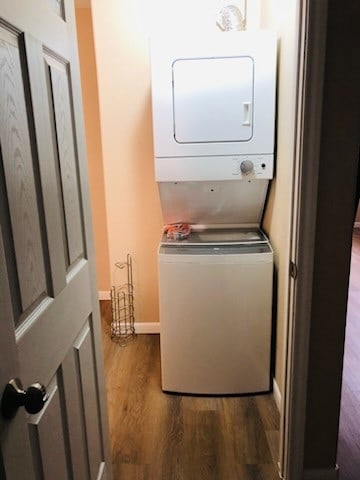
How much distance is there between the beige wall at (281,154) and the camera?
1770 millimetres

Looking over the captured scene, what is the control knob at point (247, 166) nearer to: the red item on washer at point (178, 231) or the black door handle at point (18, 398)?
the red item on washer at point (178, 231)

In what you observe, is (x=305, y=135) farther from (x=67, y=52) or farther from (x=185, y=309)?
(x=185, y=309)

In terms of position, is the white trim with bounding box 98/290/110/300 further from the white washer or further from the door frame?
the door frame

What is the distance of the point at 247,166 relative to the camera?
203 centimetres

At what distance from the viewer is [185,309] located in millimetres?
2055

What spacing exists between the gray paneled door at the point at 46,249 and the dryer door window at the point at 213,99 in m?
0.87

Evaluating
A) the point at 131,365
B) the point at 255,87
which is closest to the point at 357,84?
the point at 255,87

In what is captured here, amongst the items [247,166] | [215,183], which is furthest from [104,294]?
[247,166]

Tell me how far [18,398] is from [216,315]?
1466mm

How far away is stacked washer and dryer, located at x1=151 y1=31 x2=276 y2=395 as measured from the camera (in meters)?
1.94

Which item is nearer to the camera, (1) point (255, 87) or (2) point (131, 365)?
(1) point (255, 87)

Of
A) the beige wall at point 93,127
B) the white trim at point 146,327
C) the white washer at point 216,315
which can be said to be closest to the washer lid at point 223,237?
the white washer at point 216,315

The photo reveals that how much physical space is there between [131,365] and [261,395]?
0.86 metres

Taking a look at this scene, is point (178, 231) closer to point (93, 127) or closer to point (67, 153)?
point (67, 153)
